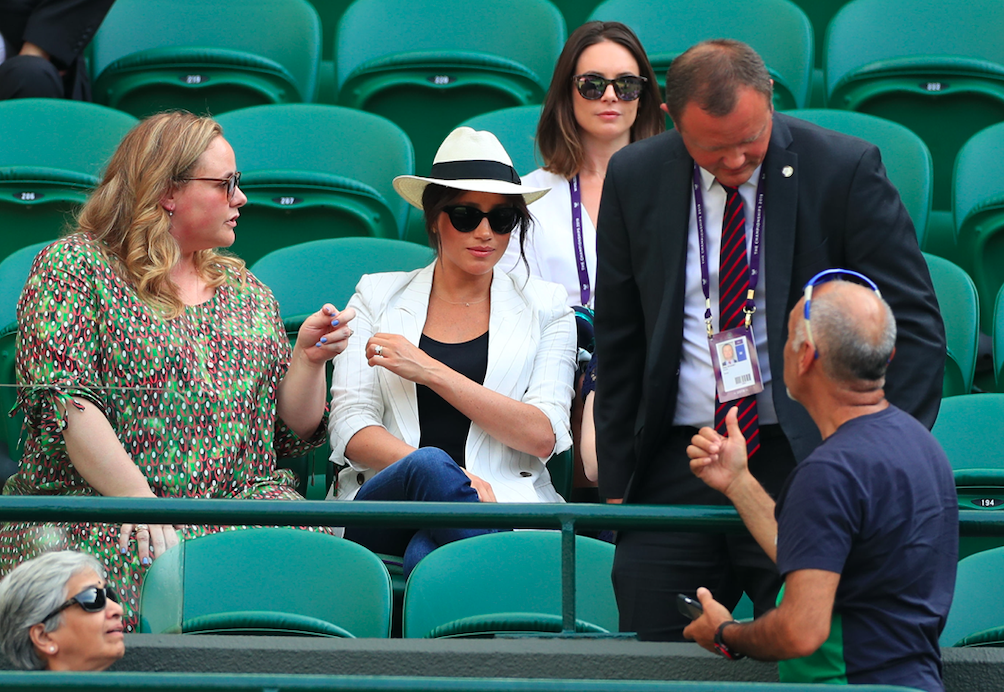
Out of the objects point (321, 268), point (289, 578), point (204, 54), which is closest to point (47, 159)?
point (204, 54)

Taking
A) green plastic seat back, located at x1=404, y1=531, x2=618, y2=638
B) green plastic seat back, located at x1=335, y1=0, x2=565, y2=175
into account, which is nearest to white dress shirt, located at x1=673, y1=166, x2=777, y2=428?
green plastic seat back, located at x1=404, y1=531, x2=618, y2=638

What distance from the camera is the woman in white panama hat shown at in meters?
3.33

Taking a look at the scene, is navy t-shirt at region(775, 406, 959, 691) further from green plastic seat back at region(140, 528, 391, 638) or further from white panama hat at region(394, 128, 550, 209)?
white panama hat at region(394, 128, 550, 209)


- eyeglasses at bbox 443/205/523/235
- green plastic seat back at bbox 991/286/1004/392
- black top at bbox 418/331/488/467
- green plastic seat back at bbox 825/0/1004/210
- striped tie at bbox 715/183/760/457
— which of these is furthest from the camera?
green plastic seat back at bbox 825/0/1004/210

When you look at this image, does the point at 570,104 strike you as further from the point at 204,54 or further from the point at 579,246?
the point at 204,54

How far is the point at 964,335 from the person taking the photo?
380 cm

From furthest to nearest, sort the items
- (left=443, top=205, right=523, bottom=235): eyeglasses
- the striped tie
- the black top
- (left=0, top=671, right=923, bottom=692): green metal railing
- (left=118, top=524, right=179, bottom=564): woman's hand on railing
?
1. (left=443, top=205, right=523, bottom=235): eyeglasses
2. the black top
3. (left=118, top=524, right=179, bottom=564): woman's hand on railing
4. the striped tie
5. (left=0, top=671, right=923, bottom=692): green metal railing

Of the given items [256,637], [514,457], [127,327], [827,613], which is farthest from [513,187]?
[827,613]

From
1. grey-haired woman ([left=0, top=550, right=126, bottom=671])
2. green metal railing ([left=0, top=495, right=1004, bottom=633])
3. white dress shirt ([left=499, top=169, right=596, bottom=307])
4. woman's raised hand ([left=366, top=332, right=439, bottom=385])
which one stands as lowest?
grey-haired woman ([left=0, top=550, right=126, bottom=671])

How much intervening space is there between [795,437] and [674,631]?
0.44 metres

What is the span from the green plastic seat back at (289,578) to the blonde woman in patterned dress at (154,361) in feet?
1.10

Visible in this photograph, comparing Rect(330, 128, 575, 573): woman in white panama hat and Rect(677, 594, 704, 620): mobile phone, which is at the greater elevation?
Rect(330, 128, 575, 573): woman in white panama hat

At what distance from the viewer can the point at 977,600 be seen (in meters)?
2.63

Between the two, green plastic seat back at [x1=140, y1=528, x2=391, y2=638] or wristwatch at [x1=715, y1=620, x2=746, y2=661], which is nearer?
wristwatch at [x1=715, y1=620, x2=746, y2=661]
